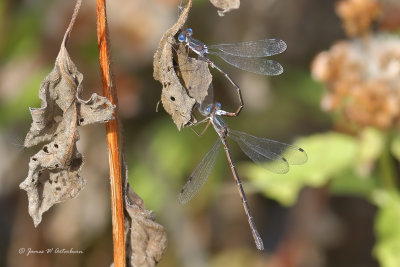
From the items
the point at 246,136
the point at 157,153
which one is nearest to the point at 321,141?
the point at 246,136

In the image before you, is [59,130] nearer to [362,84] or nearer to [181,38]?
[181,38]

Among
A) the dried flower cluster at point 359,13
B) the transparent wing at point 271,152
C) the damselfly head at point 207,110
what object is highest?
the damselfly head at point 207,110

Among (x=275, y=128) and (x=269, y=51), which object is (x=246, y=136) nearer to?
(x=269, y=51)

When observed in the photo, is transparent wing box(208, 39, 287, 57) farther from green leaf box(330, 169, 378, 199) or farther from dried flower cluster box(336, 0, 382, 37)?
green leaf box(330, 169, 378, 199)

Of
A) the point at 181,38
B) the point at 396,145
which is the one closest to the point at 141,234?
the point at 181,38

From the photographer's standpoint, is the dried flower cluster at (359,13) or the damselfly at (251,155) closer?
the damselfly at (251,155)

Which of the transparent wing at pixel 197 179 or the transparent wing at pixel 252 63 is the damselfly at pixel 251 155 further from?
the transparent wing at pixel 252 63

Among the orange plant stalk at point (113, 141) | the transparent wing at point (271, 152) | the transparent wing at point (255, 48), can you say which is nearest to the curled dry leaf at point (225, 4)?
the orange plant stalk at point (113, 141)
